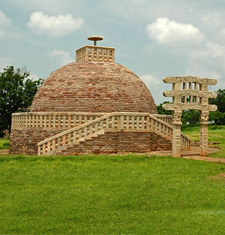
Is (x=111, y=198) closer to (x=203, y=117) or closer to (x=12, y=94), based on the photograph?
(x=203, y=117)

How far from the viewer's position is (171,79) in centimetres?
1656

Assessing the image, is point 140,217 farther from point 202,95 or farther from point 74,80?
point 74,80

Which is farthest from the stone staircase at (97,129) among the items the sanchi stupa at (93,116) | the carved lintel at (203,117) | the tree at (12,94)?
the tree at (12,94)

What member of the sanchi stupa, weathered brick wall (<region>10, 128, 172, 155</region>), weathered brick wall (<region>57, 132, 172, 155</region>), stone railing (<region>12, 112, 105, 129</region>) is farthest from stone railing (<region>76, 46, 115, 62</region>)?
weathered brick wall (<region>57, 132, 172, 155</region>)

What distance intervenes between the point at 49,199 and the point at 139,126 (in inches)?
387

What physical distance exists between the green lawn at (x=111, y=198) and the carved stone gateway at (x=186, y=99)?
258 cm

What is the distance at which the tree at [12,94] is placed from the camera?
3098 centimetres

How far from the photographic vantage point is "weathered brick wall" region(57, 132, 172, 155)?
17984 millimetres

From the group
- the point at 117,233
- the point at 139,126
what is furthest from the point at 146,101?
the point at 117,233

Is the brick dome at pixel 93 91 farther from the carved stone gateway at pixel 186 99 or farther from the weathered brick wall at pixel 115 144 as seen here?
the carved stone gateway at pixel 186 99

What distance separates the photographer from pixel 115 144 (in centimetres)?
1866

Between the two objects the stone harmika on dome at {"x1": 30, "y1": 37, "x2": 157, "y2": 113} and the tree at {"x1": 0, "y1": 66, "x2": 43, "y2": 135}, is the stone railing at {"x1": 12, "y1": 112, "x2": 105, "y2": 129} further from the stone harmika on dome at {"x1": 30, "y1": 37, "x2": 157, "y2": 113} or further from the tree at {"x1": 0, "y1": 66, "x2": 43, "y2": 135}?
the tree at {"x1": 0, "y1": 66, "x2": 43, "y2": 135}

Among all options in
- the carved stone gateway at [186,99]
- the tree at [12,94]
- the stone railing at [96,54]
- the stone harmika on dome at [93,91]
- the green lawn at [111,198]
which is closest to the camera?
the green lawn at [111,198]

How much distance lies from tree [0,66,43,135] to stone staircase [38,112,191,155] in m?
13.2
